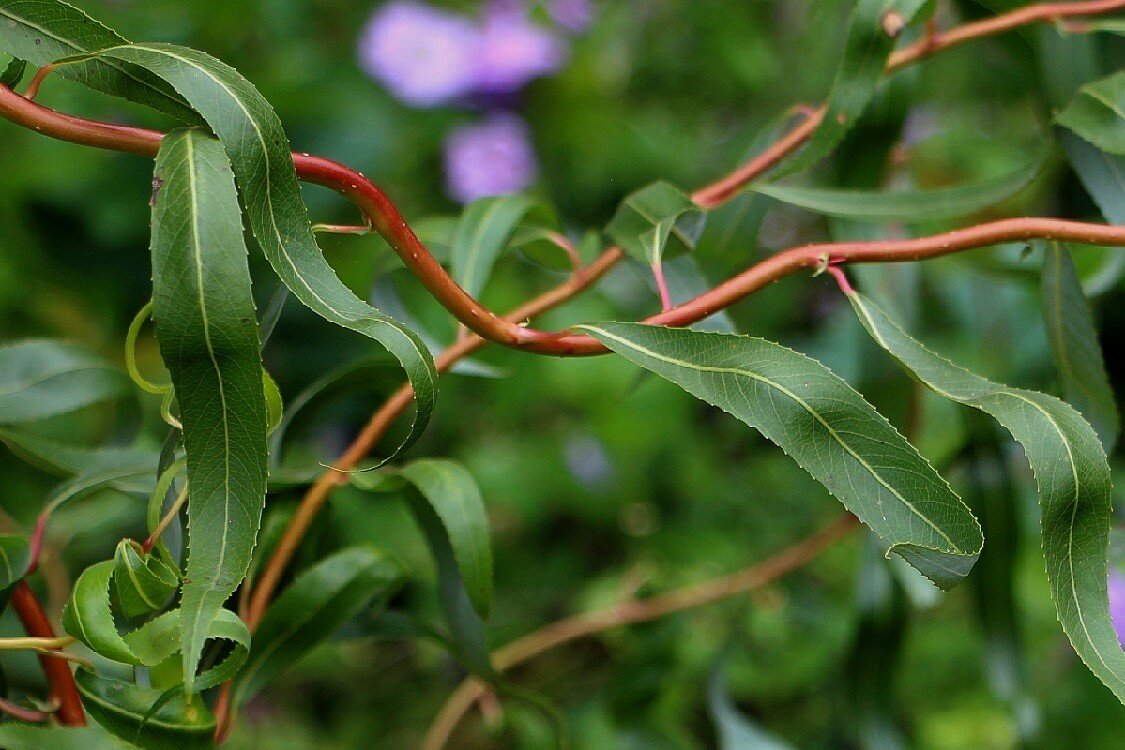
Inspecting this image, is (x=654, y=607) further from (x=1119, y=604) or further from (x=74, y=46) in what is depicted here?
(x=74, y=46)

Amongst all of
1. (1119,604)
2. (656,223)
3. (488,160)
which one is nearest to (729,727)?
(1119,604)

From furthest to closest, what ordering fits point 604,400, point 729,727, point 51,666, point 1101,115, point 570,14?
point 570,14 → point 604,400 → point 729,727 → point 1101,115 → point 51,666

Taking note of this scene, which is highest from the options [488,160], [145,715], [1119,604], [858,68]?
[858,68]

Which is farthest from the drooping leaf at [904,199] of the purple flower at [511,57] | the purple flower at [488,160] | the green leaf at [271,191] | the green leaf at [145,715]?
the purple flower at [511,57]

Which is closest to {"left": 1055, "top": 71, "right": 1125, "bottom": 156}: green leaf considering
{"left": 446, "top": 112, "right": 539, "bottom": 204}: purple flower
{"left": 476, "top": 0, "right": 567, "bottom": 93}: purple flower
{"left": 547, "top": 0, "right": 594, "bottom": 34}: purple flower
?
{"left": 446, "top": 112, "right": 539, "bottom": 204}: purple flower

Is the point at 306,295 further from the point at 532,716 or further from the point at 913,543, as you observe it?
the point at 532,716

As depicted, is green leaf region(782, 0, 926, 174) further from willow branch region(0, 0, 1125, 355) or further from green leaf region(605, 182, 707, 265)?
willow branch region(0, 0, 1125, 355)
